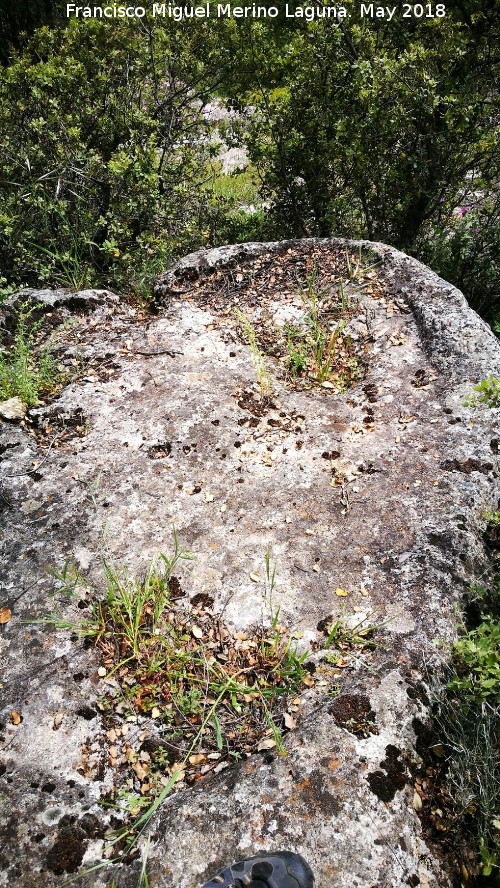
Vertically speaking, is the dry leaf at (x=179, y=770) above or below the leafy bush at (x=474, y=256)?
below

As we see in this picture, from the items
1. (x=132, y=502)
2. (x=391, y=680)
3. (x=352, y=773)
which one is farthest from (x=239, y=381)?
(x=352, y=773)

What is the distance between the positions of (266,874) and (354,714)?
0.67 meters

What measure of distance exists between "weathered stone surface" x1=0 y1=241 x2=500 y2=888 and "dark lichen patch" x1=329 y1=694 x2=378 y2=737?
0.01m

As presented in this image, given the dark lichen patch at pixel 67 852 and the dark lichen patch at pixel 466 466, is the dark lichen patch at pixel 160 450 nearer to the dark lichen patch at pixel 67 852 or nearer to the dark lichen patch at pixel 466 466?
the dark lichen patch at pixel 466 466

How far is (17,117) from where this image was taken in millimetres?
4891

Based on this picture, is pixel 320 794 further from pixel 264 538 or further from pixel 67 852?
pixel 264 538

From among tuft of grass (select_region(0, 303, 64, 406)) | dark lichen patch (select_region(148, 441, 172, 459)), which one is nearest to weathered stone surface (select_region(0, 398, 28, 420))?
tuft of grass (select_region(0, 303, 64, 406))

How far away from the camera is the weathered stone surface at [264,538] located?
192 cm

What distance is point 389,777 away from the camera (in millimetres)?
1989

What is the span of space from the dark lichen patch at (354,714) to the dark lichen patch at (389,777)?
100 mm

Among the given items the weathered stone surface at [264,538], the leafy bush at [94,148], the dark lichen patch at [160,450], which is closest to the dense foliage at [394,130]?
the leafy bush at [94,148]

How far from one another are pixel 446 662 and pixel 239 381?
234 centimetres

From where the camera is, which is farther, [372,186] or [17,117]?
[372,186]

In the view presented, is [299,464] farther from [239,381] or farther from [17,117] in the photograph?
[17,117]
